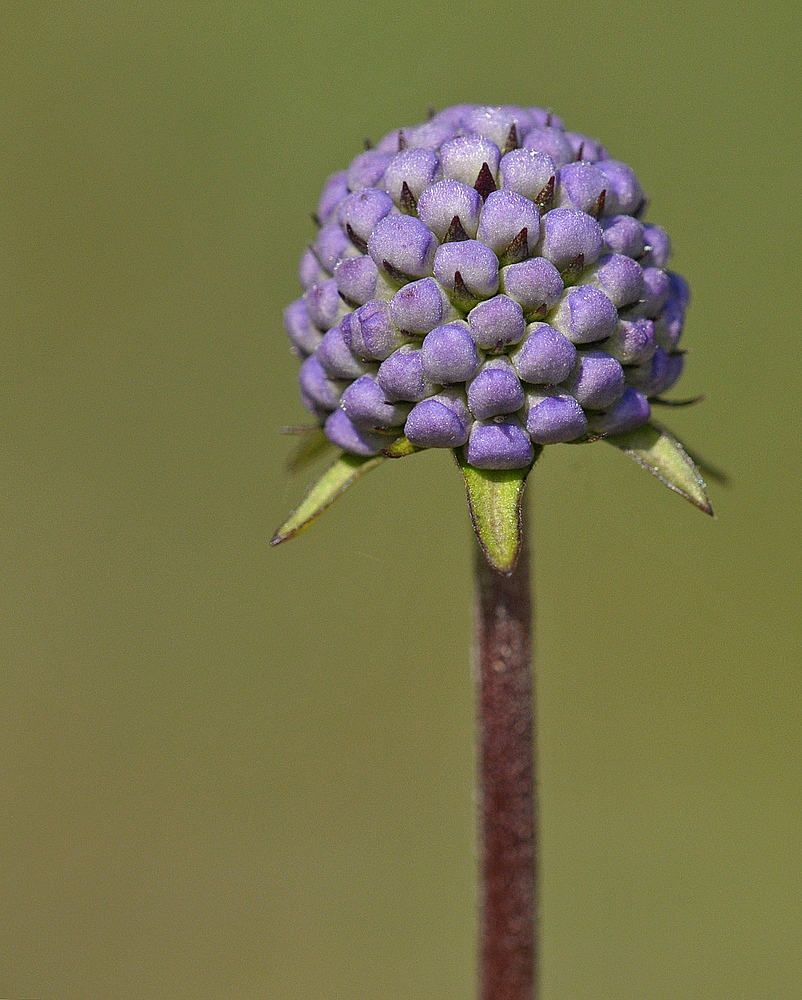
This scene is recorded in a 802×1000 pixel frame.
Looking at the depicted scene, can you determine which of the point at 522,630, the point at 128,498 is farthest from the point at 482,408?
the point at 128,498

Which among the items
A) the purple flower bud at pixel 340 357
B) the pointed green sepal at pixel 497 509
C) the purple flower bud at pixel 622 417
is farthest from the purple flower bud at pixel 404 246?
the purple flower bud at pixel 622 417

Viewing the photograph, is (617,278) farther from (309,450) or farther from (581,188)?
(309,450)

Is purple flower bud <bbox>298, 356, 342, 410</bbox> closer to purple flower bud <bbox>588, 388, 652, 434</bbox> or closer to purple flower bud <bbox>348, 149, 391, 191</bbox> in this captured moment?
purple flower bud <bbox>348, 149, 391, 191</bbox>

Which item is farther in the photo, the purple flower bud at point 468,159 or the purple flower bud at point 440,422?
the purple flower bud at point 468,159

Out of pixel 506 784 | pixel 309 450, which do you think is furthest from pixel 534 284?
pixel 506 784

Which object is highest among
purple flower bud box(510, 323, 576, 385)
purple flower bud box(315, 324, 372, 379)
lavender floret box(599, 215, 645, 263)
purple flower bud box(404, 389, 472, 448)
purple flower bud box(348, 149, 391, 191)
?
purple flower bud box(348, 149, 391, 191)

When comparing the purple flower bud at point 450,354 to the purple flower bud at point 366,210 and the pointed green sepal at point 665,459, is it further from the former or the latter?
the pointed green sepal at point 665,459

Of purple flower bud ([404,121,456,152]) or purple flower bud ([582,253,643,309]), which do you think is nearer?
purple flower bud ([582,253,643,309])

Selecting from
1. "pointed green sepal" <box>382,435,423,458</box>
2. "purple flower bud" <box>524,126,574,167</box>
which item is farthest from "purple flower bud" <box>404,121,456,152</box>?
"pointed green sepal" <box>382,435,423,458</box>
